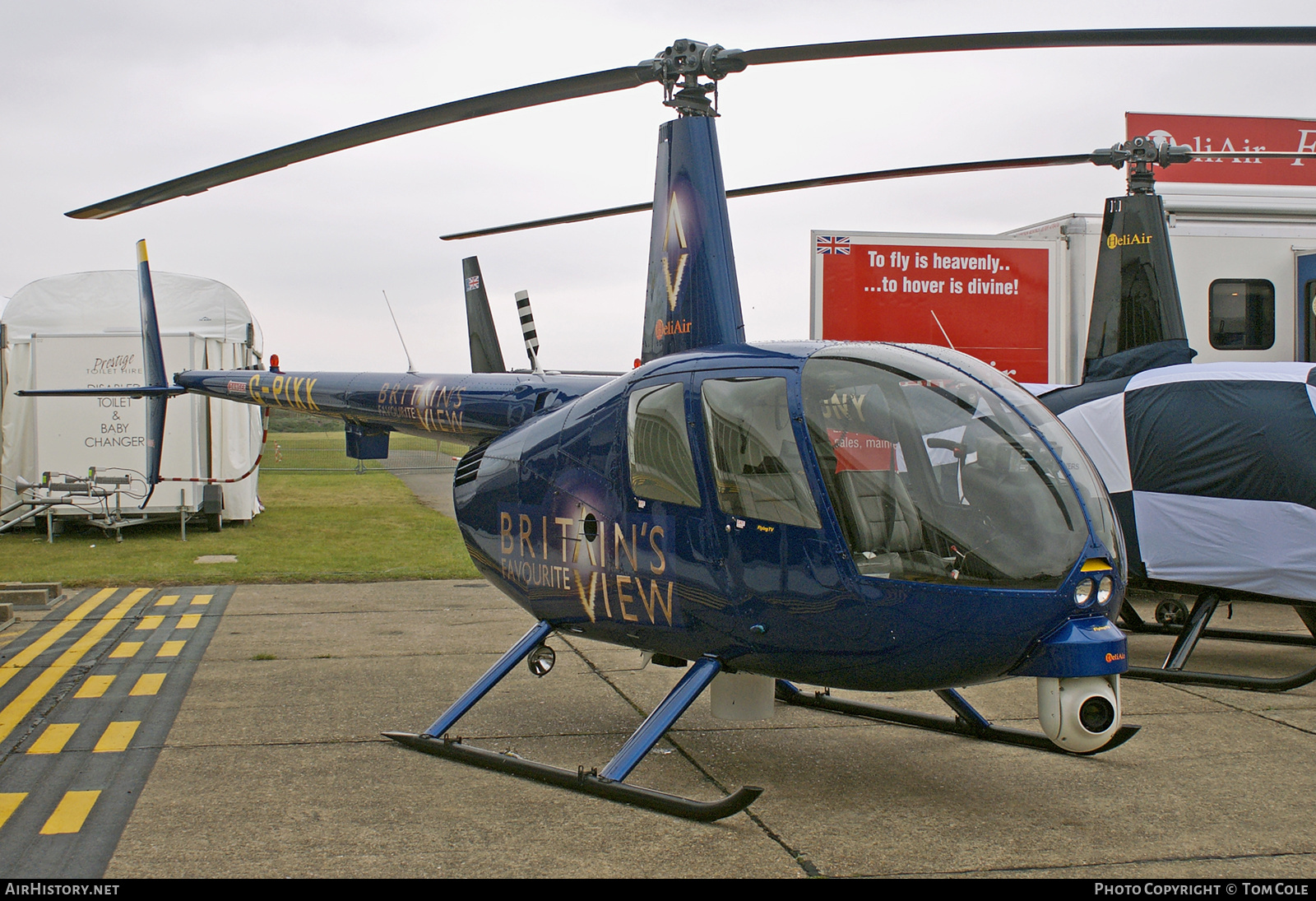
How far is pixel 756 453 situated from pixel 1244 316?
28.6ft

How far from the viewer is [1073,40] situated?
4.43 m

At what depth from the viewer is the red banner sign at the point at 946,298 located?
11.0 m

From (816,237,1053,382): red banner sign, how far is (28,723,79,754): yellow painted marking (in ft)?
24.9

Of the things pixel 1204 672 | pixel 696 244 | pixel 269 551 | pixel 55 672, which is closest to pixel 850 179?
pixel 696 244

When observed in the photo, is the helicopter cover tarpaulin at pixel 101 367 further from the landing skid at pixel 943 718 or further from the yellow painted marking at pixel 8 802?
the landing skid at pixel 943 718

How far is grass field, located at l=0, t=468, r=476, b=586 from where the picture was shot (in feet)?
38.4

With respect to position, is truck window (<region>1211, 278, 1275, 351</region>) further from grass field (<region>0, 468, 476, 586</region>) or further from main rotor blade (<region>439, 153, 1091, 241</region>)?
grass field (<region>0, 468, 476, 586</region>)

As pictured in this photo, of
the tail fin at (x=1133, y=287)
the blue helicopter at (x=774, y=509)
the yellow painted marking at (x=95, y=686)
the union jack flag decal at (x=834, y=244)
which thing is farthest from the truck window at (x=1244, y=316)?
the yellow painted marking at (x=95, y=686)

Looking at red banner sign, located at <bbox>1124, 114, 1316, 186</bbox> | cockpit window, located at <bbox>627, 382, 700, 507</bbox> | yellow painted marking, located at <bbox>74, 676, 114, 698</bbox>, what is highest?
red banner sign, located at <bbox>1124, 114, 1316, 186</bbox>

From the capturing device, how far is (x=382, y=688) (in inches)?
271

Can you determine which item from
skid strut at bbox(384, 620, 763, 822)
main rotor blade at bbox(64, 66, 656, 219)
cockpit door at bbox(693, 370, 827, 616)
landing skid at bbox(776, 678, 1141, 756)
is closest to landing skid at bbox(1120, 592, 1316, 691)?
landing skid at bbox(776, 678, 1141, 756)

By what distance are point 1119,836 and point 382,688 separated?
4.45 metres

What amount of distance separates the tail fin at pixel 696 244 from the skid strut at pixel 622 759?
178cm
